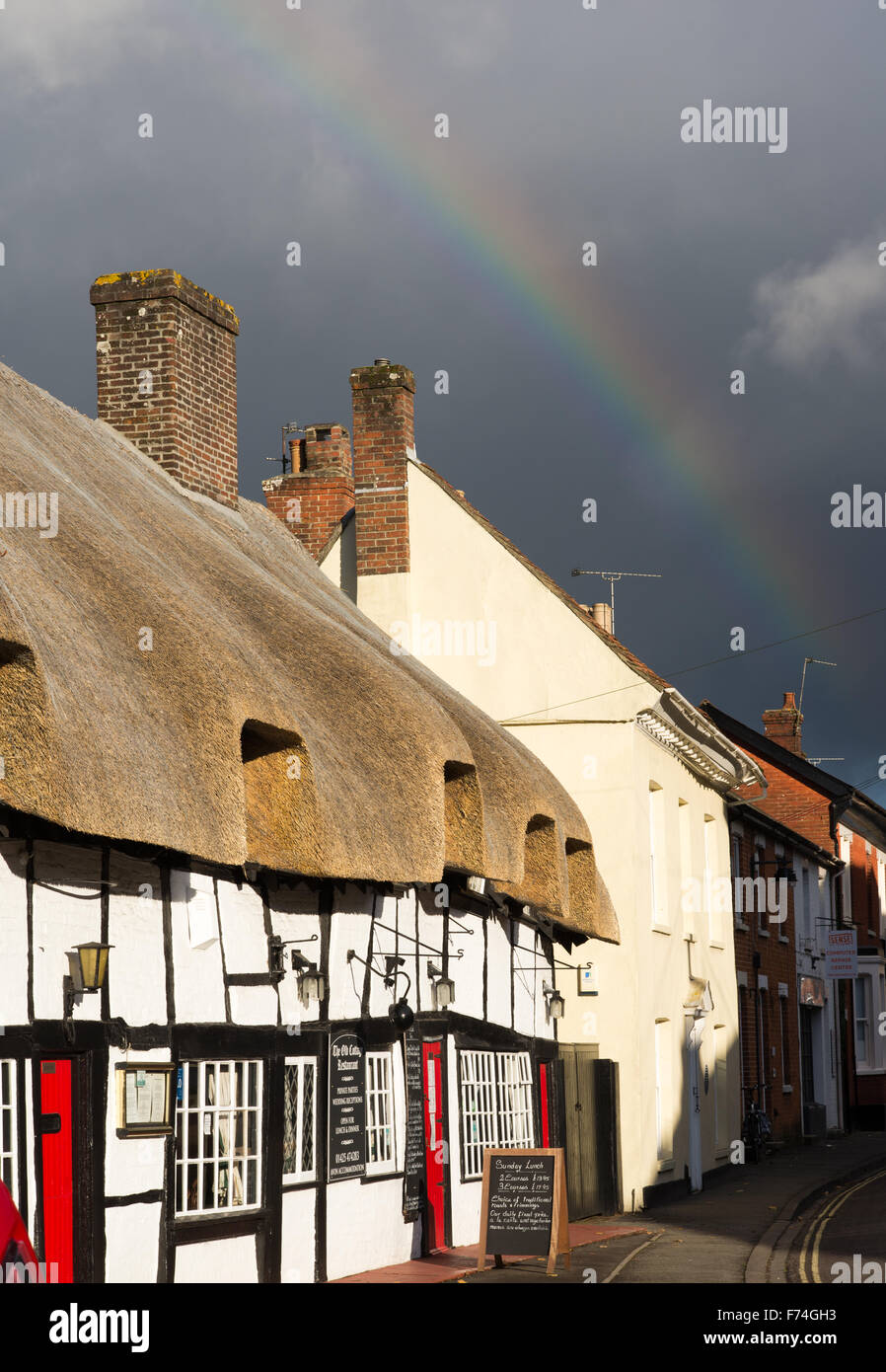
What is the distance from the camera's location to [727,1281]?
1379 cm

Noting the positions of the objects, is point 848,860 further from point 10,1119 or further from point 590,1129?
point 10,1119

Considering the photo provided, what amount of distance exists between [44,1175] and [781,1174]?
18.5 metres

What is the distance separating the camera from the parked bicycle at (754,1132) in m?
28.0

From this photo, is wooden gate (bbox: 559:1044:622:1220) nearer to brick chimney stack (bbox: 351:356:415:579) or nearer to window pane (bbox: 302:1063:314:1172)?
window pane (bbox: 302:1063:314:1172)

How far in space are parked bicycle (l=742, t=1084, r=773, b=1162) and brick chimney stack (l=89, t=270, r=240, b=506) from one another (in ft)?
52.4

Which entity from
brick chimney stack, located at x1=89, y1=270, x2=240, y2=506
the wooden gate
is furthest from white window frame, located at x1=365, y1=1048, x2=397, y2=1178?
brick chimney stack, located at x1=89, y1=270, x2=240, y2=506

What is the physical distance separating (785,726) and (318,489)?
2062cm

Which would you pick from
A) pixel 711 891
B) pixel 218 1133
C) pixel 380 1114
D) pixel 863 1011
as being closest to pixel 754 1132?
pixel 711 891

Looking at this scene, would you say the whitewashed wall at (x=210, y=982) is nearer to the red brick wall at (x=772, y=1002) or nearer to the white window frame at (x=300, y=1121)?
the white window frame at (x=300, y=1121)

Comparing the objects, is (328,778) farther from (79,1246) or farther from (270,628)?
(79,1246)

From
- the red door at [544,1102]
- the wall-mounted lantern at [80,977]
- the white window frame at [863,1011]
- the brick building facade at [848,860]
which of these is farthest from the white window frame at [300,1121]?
the white window frame at [863,1011]

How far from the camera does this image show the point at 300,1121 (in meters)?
12.5

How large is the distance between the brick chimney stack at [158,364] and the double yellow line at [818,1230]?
10611 mm
